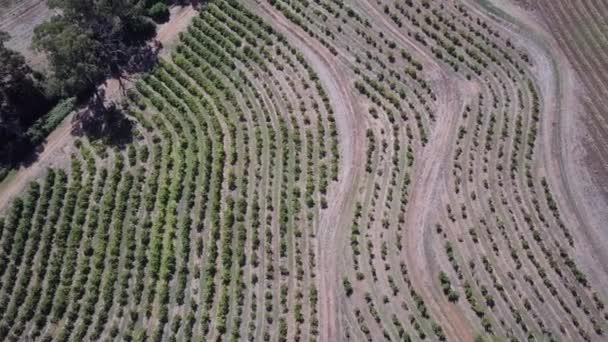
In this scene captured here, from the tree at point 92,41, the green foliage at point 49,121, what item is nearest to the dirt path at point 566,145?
the tree at point 92,41

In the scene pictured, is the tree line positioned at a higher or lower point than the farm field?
higher

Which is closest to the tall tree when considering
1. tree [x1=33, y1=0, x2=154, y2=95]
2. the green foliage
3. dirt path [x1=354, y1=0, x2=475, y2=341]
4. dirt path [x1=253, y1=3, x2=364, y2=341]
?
the green foliage

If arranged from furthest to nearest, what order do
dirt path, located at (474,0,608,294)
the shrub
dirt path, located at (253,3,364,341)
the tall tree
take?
the shrub < the tall tree < dirt path, located at (474,0,608,294) < dirt path, located at (253,3,364,341)

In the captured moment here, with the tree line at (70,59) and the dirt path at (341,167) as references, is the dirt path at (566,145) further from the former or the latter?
the tree line at (70,59)

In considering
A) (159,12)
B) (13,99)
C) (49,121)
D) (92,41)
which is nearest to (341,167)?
(92,41)

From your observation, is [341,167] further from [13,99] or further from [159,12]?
[13,99]

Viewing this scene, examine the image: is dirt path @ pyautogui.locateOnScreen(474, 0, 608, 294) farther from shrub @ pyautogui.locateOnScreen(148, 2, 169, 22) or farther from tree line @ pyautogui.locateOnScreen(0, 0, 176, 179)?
tree line @ pyautogui.locateOnScreen(0, 0, 176, 179)

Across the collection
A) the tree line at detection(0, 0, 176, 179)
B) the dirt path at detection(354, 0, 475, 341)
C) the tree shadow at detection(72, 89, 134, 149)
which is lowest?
the dirt path at detection(354, 0, 475, 341)

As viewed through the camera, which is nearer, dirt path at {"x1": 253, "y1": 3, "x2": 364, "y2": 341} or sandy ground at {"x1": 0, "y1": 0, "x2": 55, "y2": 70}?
dirt path at {"x1": 253, "y1": 3, "x2": 364, "y2": 341}
